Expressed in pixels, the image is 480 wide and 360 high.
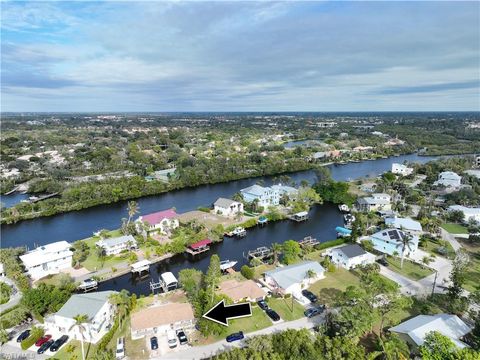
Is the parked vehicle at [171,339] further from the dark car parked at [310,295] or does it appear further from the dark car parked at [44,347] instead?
the dark car parked at [310,295]

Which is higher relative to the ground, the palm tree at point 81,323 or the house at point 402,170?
the palm tree at point 81,323

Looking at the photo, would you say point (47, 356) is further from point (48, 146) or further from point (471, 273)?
point (48, 146)

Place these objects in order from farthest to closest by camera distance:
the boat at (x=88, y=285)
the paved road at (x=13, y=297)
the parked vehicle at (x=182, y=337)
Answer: the boat at (x=88, y=285)
the paved road at (x=13, y=297)
the parked vehicle at (x=182, y=337)

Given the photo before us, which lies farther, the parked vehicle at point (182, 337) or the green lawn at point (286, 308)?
the green lawn at point (286, 308)

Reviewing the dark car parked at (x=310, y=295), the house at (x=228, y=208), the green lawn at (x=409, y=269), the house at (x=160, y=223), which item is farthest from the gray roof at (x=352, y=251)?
the house at (x=160, y=223)

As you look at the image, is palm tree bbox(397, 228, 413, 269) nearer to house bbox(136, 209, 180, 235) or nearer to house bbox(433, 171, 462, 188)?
house bbox(136, 209, 180, 235)

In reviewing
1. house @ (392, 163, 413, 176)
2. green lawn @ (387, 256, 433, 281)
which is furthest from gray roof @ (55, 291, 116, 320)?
house @ (392, 163, 413, 176)

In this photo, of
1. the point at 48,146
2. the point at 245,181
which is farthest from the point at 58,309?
the point at 48,146
